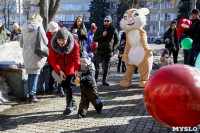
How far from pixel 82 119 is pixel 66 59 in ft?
3.83

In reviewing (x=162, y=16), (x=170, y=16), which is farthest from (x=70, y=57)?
(x=162, y=16)

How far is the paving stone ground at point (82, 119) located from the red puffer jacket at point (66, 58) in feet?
2.89

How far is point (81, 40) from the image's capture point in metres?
7.21

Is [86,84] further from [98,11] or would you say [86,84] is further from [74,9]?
[74,9]

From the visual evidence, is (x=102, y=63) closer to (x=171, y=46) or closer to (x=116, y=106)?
(x=116, y=106)

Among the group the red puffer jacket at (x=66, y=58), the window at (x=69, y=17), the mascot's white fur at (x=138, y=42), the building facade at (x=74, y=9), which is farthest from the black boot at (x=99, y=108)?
the window at (x=69, y=17)

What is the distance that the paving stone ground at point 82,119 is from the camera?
3.84m

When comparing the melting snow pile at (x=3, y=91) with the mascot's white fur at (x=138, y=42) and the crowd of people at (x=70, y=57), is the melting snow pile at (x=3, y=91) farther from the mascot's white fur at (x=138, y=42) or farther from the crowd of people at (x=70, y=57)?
the mascot's white fur at (x=138, y=42)

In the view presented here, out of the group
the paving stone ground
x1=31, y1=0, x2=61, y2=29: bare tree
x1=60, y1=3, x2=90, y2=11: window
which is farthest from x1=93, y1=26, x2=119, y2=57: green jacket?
x1=60, y1=3, x2=90, y2=11: window

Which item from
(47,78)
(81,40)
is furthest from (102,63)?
(47,78)

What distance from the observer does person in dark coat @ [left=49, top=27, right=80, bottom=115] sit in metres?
4.39

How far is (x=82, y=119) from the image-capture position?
14.1ft

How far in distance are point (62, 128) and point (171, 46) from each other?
573 cm

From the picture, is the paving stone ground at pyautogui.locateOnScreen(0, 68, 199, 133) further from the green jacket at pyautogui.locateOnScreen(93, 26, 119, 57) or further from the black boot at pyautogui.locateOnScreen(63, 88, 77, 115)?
the green jacket at pyautogui.locateOnScreen(93, 26, 119, 57)
